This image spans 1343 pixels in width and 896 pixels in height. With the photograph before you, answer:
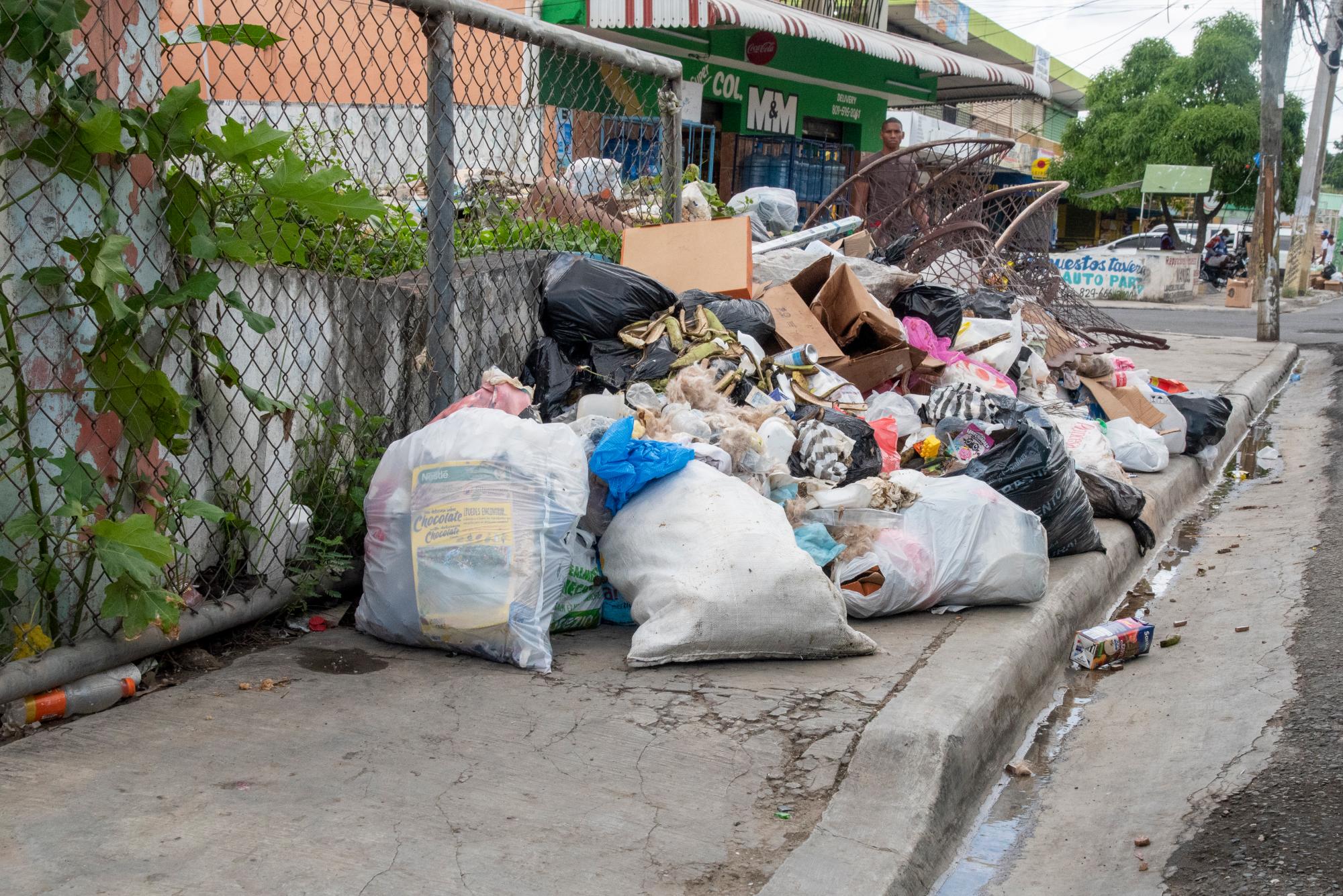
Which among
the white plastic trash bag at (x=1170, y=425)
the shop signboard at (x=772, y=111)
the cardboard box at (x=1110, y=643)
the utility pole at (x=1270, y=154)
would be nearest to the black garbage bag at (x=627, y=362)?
the cardboard box at (x=1110, y=643)

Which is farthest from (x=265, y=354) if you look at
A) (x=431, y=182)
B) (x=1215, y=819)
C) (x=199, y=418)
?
(x=1215, y=819)

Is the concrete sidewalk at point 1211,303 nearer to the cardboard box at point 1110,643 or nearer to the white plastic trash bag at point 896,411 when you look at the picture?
the white plastic trash bag at point 896,411

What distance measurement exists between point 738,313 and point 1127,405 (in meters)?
2.75

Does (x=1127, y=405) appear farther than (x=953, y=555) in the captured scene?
Yes

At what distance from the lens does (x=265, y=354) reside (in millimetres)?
3164

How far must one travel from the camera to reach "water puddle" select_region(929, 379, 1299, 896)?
8.08 feet

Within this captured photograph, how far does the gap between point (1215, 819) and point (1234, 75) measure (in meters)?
35.4

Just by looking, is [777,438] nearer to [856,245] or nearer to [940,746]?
[940,746]

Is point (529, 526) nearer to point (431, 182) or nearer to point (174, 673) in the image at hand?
point (174, 673)

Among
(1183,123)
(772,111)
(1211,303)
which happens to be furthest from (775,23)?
(1183,123)

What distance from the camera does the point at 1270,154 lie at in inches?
508

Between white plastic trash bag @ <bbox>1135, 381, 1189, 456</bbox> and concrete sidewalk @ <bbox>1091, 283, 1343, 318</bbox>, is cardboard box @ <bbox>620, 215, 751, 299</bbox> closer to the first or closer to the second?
white plastic trash bag @ <bbox>1135, 381, 1189, 456</bbox>

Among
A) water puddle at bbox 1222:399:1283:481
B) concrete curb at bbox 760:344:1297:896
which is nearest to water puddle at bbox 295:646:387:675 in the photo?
concrete curb at bbox 760:344:1297:896

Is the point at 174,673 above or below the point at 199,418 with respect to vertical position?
below
